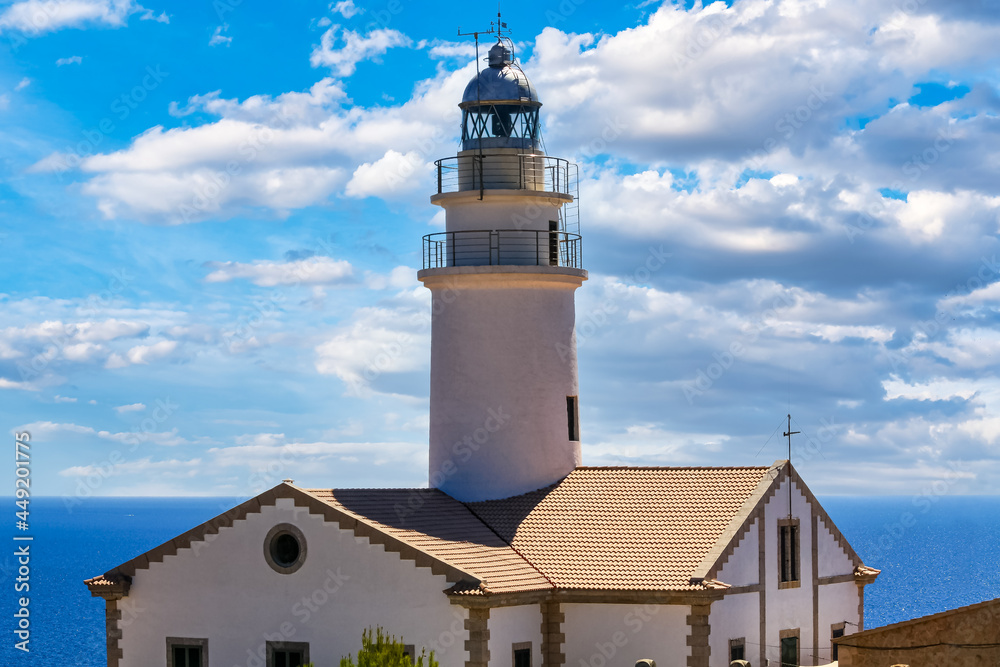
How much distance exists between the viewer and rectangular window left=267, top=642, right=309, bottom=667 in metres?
33.4

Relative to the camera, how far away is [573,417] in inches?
1625

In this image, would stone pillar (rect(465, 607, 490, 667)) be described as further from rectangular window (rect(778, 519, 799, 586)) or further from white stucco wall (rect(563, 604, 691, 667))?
rectangular window (rect(778, 519, 799, 586))

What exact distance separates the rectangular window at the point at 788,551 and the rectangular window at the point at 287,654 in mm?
12167

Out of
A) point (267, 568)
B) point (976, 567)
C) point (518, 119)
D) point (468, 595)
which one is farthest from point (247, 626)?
point (976, 567)

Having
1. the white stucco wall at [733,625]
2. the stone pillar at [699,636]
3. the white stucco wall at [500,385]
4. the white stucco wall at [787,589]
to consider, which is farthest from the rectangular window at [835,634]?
the white stucco wall at [500,385]

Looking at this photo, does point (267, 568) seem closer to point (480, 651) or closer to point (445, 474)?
point (480, 651)

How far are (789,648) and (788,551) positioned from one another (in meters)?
2.46

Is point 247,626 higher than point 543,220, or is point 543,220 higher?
point 543,220

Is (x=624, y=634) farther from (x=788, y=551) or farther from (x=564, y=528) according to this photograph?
(x=788, y=551)

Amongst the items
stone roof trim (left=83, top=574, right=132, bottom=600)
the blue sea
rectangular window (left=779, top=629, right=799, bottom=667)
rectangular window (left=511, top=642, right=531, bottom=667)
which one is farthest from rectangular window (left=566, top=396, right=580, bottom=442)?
the blue sea

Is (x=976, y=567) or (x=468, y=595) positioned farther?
(x=976, y=567)

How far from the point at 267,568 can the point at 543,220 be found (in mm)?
13060

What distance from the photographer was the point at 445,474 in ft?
133

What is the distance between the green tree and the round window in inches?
91.1
